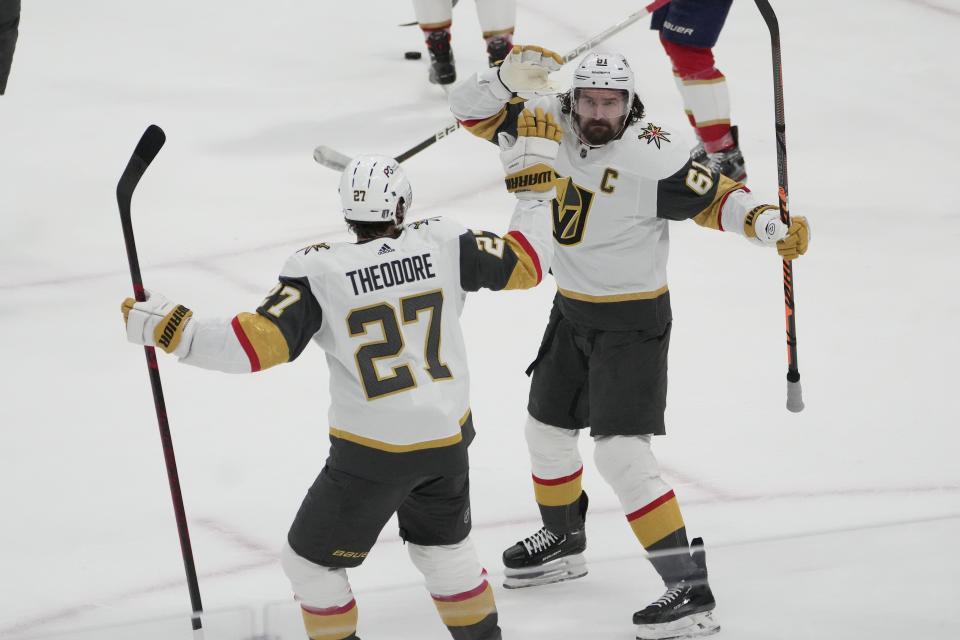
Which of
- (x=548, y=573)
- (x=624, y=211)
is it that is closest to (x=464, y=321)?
(x=548, y=573)

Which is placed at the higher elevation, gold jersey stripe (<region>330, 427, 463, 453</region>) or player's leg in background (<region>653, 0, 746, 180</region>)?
player's leg in background (<region>653, 0, 746, 180</region>)

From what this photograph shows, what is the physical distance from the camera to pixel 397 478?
2363 mm

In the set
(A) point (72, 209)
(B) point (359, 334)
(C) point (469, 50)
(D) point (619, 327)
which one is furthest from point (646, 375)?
(C) point (469, 50)

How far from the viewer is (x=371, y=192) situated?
7.63ft

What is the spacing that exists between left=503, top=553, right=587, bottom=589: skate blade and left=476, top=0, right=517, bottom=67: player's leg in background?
133 inches

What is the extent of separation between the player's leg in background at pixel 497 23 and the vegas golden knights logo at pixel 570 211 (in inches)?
126

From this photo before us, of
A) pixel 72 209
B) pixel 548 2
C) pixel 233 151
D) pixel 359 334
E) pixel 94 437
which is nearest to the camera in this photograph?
pixel 359 334

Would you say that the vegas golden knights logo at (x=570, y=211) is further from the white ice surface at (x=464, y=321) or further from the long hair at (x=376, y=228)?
the white ice surface at (x=464, y=321)

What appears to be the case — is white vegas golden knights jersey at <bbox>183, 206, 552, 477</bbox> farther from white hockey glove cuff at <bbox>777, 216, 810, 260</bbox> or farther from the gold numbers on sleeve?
white hockey glove cuff at <bbox>777, 216, 810, 260</bbox>

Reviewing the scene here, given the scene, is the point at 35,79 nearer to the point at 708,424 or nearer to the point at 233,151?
the point at 233,151

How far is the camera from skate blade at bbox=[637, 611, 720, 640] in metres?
2.67

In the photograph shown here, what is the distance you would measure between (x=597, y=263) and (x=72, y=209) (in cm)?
323

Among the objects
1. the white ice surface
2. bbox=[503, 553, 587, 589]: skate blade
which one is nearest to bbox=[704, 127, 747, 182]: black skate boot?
the white ice surface

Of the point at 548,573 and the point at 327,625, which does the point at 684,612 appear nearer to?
the point at 548,573
